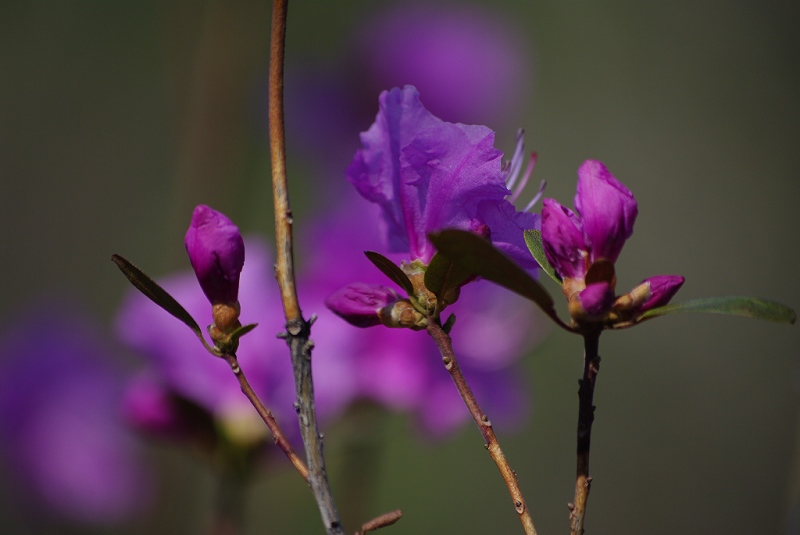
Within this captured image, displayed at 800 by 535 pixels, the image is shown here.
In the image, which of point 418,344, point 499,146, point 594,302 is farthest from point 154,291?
point 499,146

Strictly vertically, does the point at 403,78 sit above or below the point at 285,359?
above

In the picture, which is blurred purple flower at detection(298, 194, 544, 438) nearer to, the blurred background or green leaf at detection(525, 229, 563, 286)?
the blurred background

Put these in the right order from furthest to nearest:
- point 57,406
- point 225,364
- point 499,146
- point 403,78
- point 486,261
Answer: point 499,146
point 403,78
point 57,406
point 225,364
point 486,261

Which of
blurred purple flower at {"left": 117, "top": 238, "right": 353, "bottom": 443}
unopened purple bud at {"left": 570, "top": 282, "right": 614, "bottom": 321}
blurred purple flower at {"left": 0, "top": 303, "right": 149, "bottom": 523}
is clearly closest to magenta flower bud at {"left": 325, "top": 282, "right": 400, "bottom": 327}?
unopened purple bud at {"left": 570, "top": 282, "right": 614, "bottom": 321}

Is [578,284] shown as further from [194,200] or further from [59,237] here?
[59,237]

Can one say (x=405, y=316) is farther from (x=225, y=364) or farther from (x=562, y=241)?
(x=225, y=364)
